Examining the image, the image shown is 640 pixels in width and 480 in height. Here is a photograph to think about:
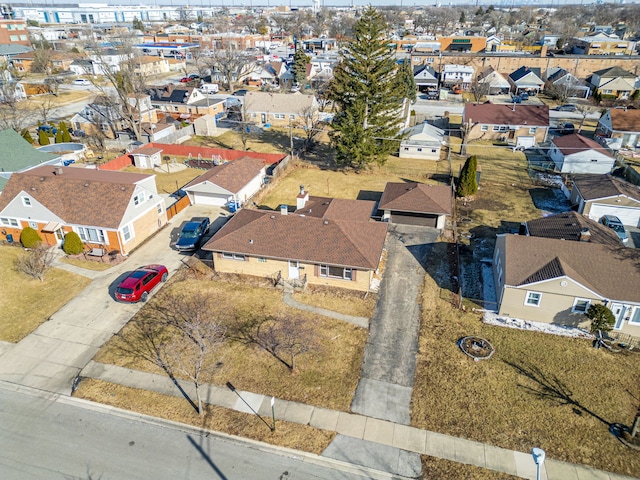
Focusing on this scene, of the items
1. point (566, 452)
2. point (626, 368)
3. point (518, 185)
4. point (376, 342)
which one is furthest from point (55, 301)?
point (518, 185)

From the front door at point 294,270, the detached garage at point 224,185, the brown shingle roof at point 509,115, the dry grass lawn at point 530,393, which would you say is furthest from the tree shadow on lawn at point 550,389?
the brown shingle roof at point 509,115

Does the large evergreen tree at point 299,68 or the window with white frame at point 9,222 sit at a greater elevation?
the large evergreen tree at point 299,68

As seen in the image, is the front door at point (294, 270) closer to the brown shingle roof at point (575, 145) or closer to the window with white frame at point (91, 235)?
the window with white frame at point (91, 235)

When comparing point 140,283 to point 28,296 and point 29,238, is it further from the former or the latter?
A: point 29,238

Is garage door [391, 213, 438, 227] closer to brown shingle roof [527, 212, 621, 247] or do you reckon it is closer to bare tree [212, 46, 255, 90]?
brown shingle roof [527, 212, 621, 247]

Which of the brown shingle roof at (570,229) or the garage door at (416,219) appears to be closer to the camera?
the brown shingle roof at (570,229)

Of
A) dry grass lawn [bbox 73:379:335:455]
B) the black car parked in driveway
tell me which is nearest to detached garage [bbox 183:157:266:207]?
the black car parked in driveway

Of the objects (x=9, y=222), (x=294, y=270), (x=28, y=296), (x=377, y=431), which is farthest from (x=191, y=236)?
(x=377, y=431)

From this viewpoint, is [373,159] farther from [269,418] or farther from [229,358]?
[269,418]
